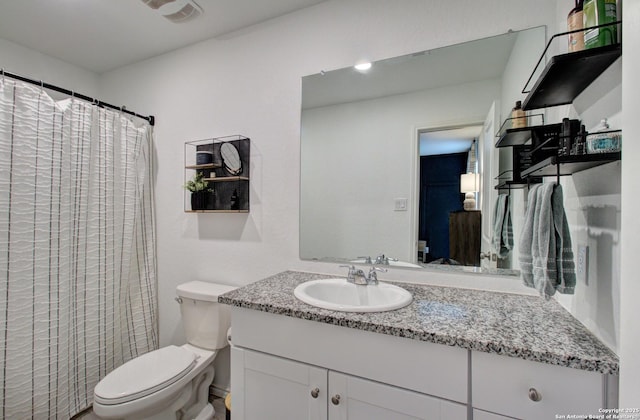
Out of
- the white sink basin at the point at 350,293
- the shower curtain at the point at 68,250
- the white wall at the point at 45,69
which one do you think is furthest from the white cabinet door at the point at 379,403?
the white wall at the point at 45,69

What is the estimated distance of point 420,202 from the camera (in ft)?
4.87

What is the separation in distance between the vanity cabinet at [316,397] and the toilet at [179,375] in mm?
486

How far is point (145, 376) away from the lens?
150 centimetres

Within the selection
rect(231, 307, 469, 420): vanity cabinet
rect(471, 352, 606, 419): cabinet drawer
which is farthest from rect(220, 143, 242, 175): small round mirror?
rect(471, 352, 606, 419): cabinet drawer

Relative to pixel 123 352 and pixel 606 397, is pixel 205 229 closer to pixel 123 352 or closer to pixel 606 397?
pixel 123 352

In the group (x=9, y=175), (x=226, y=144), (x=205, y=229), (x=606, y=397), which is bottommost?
(x=606, y=397)

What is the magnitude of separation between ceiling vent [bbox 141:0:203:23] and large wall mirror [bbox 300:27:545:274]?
0.78 meters

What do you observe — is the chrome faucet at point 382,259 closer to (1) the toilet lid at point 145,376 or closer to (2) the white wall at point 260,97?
(2) the white wall at point 260,97

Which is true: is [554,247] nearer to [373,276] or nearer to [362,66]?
[373,276]

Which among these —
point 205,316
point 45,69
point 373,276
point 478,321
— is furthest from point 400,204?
point 45,69

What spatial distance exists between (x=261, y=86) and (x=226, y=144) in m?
0.44

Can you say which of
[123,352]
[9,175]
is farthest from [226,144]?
[123,352]

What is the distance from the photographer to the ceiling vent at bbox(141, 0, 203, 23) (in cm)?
162

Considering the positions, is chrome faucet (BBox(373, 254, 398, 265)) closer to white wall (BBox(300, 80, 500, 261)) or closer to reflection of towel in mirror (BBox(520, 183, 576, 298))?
white wall (BBox(300, 80, 500, 261))
